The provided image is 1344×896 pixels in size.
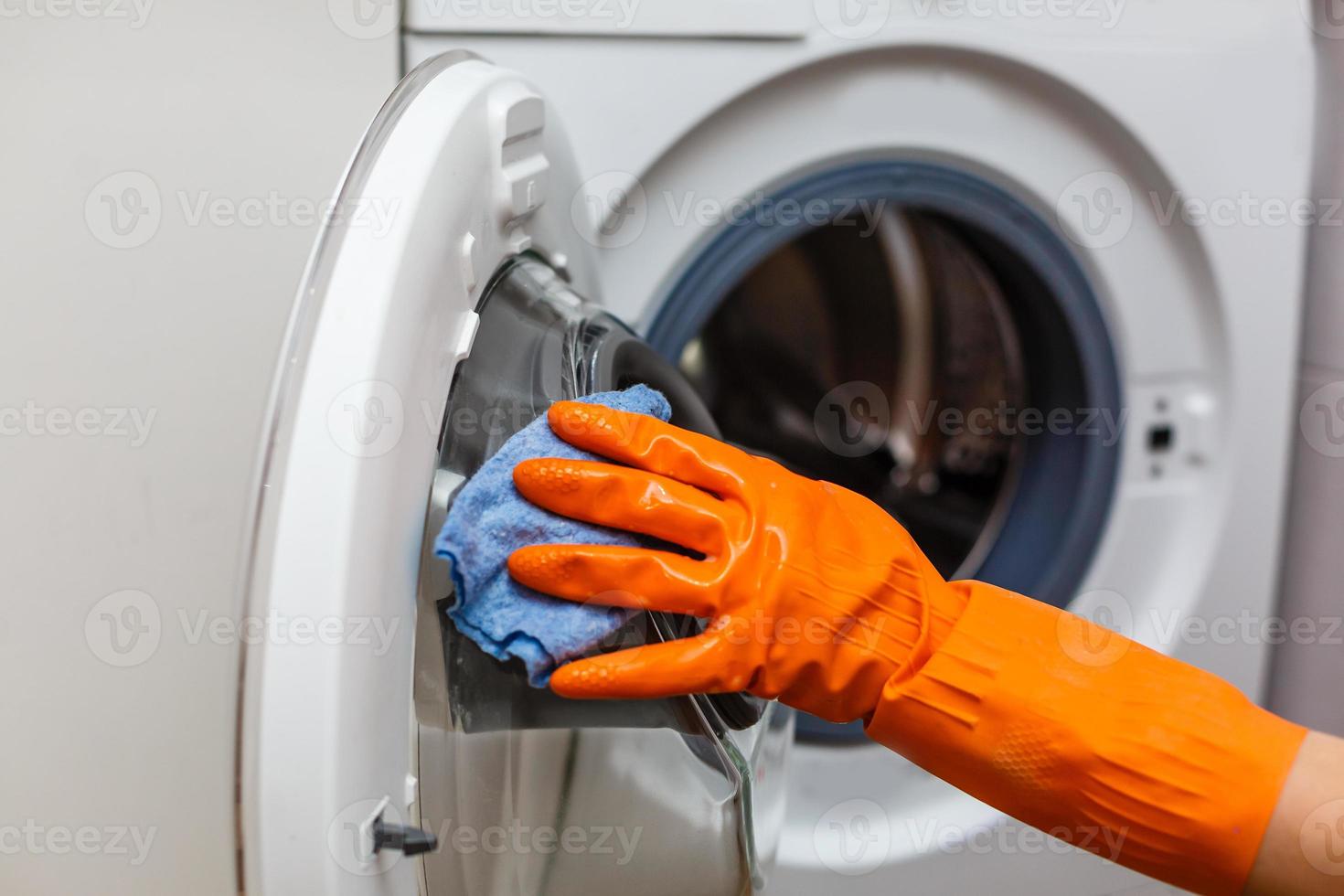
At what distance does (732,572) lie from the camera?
0.57 metres

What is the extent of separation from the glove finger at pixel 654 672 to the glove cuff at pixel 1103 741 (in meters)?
0.13

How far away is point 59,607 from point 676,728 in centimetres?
48

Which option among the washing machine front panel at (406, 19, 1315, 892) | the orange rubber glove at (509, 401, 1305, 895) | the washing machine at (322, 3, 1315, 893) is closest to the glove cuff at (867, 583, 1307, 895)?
the orange rubber glove at (509, 401, 1305, 895)

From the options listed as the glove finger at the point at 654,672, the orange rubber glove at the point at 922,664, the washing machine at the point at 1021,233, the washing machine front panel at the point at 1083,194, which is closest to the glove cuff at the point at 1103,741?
the orange rubber glove at the point at 922,664

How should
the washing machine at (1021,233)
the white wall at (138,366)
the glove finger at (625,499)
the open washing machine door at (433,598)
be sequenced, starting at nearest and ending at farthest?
the open washing machine door at (433,598) < the glove finger at (625,499) < the white wall at (138,366) < the washing machine at (1021,233)

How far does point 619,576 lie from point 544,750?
129 mm

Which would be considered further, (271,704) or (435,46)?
(435,46)

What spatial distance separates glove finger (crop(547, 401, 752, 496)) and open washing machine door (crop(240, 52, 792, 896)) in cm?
6

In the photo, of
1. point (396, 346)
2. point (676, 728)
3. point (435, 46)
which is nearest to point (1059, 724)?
point (676, 728)

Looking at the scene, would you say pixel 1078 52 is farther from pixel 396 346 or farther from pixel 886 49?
pixel 396 346

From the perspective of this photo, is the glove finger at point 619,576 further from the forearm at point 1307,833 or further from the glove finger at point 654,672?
the forearm at point 1307,833

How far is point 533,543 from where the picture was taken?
0.54 metres

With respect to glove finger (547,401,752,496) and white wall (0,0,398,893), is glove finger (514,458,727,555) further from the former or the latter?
white wall (0,0,398,893)

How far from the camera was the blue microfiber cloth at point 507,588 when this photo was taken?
51 cm
